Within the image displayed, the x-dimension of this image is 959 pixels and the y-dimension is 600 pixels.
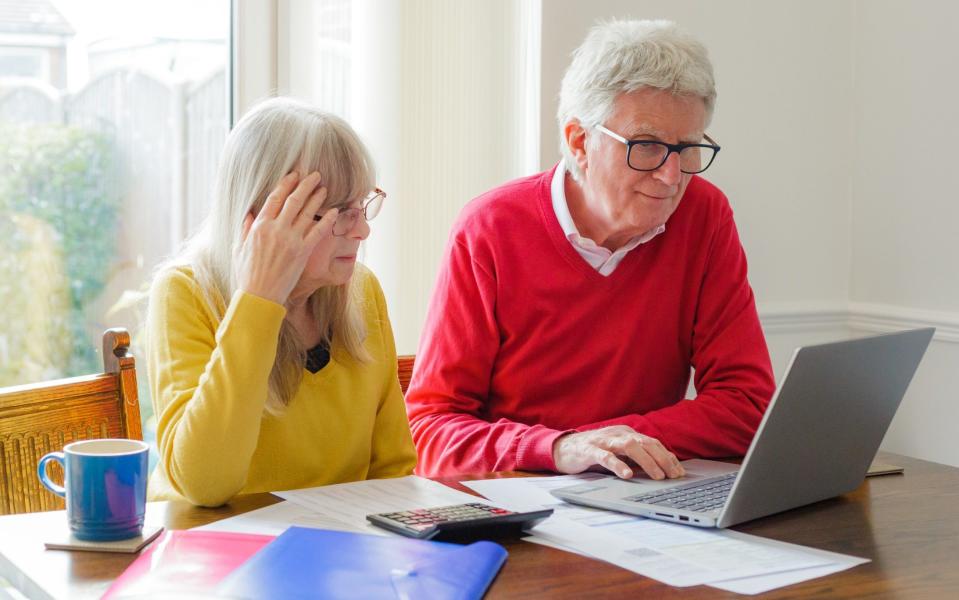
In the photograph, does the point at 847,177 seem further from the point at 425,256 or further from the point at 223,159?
the point at 223,159

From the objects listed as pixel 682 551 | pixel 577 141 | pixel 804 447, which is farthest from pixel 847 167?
pixel 682 551

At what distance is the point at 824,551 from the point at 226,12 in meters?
1.82

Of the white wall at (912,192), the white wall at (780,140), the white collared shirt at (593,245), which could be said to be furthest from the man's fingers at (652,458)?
the white wall at (912,192)

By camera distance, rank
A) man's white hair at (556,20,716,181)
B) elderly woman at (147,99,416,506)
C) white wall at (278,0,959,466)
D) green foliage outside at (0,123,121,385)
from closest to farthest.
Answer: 1. elderly woman at (147,99,416,506)
2. man's white hair at (556,20,716,181)
3. green foliage outside at (0,123,121,385)
4. white wall at (278,0,959,466)

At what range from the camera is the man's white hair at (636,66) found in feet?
6.02

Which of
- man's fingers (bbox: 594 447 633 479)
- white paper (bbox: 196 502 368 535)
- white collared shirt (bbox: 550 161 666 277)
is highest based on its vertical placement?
white collared shirt (bbox: 550 161 666 277)

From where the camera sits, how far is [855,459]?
1.44 m

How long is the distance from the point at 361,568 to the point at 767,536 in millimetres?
480

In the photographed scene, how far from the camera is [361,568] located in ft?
3.52

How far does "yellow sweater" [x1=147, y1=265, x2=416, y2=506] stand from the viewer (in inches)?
53.5

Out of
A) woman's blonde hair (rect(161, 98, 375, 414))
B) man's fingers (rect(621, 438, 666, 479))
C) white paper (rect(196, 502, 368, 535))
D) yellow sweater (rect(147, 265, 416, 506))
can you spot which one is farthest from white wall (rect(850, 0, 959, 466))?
white paper (rect(196, 502, 368, 535))

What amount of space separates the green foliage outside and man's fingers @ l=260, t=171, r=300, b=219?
104 cm

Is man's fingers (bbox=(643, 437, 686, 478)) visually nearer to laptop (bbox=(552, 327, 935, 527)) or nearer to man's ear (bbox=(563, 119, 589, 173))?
laptop (bbox=(552, 327, 935, 527))

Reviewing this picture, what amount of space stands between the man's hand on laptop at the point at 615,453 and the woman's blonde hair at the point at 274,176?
15.3 inches
